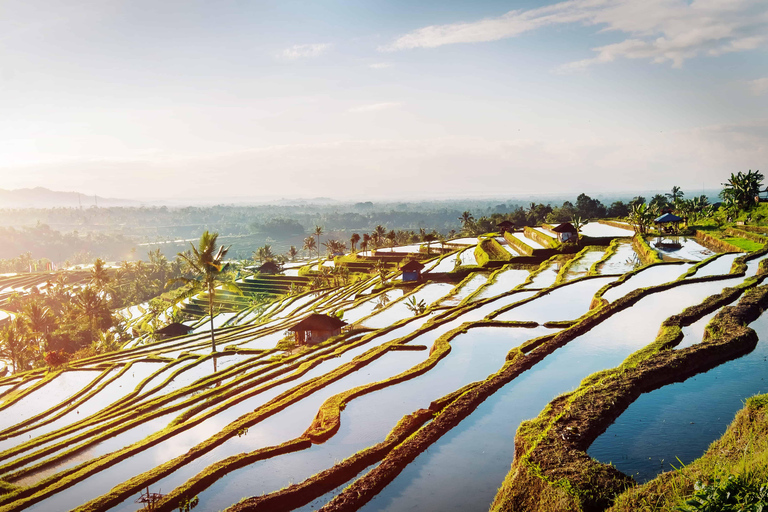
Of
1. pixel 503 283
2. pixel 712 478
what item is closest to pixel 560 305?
pixel 503 283

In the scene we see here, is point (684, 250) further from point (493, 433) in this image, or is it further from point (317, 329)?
point (493, 433)

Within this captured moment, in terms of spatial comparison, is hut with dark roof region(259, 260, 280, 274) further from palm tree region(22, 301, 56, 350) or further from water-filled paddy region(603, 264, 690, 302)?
water-filled paddy region(603, 264, 690, 302)

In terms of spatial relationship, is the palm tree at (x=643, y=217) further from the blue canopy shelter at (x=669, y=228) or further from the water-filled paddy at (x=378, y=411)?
the water-filled paddy at (x=378, y=411)

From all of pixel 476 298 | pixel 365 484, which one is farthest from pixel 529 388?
pixel 476 298

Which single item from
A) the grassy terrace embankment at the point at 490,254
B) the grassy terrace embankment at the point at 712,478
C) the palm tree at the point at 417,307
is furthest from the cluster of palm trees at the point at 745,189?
the grassy terrace embankment at the point at 712,478

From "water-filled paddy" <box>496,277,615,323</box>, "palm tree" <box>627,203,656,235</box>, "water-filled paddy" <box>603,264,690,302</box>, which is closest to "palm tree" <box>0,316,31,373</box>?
"water-filled paddy" <box>496,277,615,323</box>

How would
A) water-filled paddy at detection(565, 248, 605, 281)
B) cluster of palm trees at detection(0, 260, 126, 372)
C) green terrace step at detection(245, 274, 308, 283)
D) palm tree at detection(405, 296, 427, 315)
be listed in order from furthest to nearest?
green terrace step at detection(245, 274, 308, 283) → cluster of palm trees at detection(0, 260, 126, 372) → water-filled paddy at detection(565, 248, 605, 281) → palm tree at detection(405, 296, 427, 315)

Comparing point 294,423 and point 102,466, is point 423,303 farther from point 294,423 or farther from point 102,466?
point 102,466
